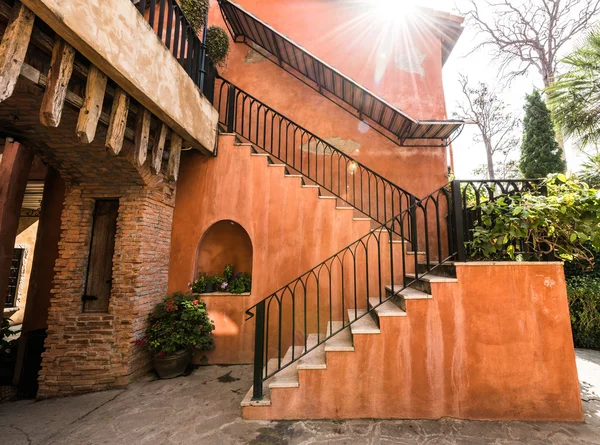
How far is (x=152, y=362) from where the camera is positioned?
425 centimetres

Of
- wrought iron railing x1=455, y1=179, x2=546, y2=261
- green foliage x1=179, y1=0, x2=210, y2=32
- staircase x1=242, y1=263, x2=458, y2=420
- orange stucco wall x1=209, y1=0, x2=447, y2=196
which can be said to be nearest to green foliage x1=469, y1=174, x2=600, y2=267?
wrought iron railing x1=455, y1=179, x2=546, y2=261

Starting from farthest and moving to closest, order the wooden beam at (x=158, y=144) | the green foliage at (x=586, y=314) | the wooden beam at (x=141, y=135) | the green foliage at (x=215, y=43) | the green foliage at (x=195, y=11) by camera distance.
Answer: the green foliage at (x=215, y=43)
the green foliage at (x=586, y=314)
the green foliage at (x=195, y=11)
the wooden beam at (x=158, y=144)
the wooden beam at (x=141, y=135)

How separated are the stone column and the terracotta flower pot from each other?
8.50 ft

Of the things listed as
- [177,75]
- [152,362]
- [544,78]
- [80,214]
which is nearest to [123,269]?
[80,214]

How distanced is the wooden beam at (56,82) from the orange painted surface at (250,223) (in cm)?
265

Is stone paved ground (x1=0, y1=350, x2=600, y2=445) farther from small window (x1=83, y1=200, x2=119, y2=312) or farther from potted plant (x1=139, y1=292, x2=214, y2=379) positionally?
small window (x1=83, y1=200, x2=119, y2=312)

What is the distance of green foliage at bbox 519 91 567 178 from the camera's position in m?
7.40

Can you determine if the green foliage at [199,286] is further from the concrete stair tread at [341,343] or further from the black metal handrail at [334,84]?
the black metal handrail at [334,84]

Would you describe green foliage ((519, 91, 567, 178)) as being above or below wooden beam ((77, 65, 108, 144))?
above

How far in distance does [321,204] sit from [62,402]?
4.57m

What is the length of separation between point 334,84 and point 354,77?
2.99 feet

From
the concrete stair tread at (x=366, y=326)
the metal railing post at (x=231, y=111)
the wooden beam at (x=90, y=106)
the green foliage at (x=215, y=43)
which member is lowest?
the concrete stair tread at (x=366, y=326)

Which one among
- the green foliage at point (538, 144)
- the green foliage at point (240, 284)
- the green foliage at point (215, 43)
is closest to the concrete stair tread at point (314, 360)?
the green foliage at point (240, 284)

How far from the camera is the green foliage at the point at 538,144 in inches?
291
